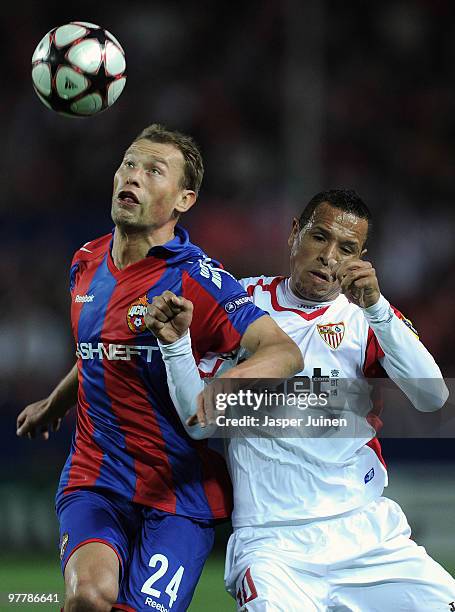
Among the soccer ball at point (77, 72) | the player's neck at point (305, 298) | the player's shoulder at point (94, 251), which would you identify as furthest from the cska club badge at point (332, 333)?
the soccer ball at point (77, 72)

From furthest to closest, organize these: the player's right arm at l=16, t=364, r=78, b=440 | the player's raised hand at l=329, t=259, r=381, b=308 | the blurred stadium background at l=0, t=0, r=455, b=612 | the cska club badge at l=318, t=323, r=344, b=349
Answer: the blurred stadium background at l=0, t=0, r=455, b=612 < the player's right arm at l=16, t=364, r=78, b=440 < the cska club badge at l=318, t=323, r=344, b=349 < the player's raised hand at l=329, t=259, r=381, b=308

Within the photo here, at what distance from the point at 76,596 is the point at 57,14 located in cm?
637

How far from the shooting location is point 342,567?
3408 millimetres

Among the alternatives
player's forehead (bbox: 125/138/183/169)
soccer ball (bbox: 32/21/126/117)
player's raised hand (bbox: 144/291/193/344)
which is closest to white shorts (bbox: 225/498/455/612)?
player's raised hand (bbox: 144/291/193/344)

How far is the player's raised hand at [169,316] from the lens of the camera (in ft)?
10.3

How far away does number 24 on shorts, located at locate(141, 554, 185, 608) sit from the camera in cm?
320

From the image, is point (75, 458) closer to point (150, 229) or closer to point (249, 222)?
point (150, 229)

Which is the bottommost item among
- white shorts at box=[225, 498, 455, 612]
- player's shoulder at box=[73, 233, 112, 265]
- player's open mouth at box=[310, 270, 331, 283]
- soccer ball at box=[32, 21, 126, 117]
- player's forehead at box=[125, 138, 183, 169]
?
white shorts at box=[225, 498, 455, 612]

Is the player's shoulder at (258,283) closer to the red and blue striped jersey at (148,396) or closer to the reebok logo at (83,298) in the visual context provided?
the red and blue striped jersey at (148,396)

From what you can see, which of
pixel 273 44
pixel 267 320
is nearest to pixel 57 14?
pixel 273 44

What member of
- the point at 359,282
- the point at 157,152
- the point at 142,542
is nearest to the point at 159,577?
the point at 142,542

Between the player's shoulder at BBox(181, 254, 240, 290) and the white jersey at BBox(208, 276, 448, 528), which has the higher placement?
the player's shoulder at BBox(181, 254, 240, 290)

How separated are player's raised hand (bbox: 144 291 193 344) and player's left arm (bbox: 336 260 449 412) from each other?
555 millimetres

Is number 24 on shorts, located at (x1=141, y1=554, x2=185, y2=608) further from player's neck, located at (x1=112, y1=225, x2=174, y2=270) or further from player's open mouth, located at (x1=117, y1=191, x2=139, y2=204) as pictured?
player's open mouth, located at (x1=117, y1=191, x2=139, y2=204)
